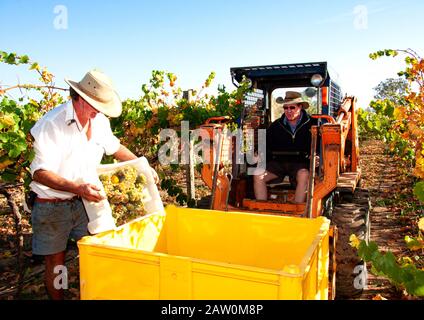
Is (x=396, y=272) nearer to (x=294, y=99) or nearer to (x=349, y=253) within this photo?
(x=349, y=253)

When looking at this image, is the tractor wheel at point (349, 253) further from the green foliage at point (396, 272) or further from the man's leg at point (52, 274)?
the man's leg at point (52, 274)

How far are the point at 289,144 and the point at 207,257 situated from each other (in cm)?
269

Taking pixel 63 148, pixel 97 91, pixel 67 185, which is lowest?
pixel 67 185

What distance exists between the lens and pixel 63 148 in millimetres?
2805

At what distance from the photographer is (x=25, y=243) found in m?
5.30

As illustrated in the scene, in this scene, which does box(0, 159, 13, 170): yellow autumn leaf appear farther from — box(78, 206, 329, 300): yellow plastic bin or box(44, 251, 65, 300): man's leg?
box(78, 206, 329, 300): yellow plastic bin

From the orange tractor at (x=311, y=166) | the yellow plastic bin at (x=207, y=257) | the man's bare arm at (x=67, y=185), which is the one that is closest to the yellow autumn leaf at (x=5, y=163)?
the man's bare arm at (x=67, y=185)

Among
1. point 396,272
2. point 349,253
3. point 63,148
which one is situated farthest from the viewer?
point 349,253

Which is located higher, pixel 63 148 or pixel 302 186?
pixel 63 148

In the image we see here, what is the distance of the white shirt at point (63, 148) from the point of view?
2.71m

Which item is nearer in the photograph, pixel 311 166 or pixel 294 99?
pixel 311 166

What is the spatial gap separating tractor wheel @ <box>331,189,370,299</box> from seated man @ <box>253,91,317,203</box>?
74 cm

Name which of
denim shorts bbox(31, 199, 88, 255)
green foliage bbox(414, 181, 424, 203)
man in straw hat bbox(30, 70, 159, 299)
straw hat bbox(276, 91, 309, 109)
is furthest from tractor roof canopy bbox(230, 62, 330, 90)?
denim shorts bbox(31, 199, 88, 255)

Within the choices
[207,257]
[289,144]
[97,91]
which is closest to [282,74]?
[289,144]
